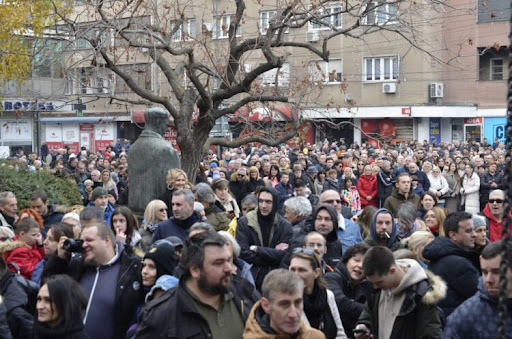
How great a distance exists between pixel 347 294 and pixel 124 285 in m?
1.83

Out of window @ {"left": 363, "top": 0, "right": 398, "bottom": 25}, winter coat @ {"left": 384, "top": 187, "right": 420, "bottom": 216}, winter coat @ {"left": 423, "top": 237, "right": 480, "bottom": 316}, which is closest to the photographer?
winter coat @ {"left": 423, "top": 237, "right": 480, "bottom": 316}

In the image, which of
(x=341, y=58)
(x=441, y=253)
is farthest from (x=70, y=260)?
(x=341, y=58)

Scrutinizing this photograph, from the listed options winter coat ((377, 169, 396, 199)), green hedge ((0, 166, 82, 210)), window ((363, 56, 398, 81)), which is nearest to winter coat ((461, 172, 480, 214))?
winter coat ((377, 169, 396, 199))

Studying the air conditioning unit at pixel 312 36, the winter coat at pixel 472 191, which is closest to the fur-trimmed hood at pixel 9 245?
the winter coat at pixel 472 191

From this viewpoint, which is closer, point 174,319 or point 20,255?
point 174,319

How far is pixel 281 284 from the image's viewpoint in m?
4.46

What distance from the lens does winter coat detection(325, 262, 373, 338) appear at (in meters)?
6.12

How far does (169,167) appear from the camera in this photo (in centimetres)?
1059

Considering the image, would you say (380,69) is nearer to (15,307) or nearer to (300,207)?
(300,207)

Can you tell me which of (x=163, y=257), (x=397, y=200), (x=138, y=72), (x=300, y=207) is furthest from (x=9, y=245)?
(x=397, y=200)

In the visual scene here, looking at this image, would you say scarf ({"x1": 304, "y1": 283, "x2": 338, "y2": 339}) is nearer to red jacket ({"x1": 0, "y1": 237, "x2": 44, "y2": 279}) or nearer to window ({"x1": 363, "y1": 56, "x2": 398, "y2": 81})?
red jacket ({"x1": 0, "y1": 237, "x2": 44, "y2": 279})

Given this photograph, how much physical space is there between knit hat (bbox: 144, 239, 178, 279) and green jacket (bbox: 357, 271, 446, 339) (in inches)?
67.4

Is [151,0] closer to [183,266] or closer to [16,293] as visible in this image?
[16,293]

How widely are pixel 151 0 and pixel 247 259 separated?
632 centimetres
